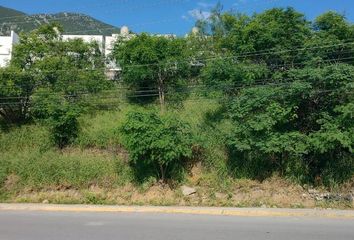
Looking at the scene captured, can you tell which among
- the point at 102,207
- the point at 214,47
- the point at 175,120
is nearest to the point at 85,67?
the point at 214,47

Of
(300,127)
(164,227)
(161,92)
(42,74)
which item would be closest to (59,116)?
(42,74)

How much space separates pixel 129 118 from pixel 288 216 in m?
8.09

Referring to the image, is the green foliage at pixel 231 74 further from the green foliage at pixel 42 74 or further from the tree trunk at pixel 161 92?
the green foliage at pixel 42 74

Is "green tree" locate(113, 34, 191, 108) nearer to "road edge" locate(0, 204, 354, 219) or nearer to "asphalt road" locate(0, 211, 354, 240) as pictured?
"road edge" locate(0, 204, 354, 219)

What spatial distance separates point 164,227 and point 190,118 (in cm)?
1352

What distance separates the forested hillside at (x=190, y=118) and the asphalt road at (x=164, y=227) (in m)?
4.02

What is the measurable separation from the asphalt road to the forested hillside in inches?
158

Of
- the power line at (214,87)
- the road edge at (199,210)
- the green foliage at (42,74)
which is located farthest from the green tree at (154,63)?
the road edge at (199,210)

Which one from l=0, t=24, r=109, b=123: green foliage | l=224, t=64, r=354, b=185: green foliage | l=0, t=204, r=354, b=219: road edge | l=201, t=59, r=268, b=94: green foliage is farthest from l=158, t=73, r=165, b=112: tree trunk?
l=0, t=204, r=354, b=219: road edge

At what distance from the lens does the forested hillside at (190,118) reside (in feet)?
58.7

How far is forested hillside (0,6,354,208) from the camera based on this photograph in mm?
17906

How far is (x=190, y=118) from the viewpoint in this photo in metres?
24.0

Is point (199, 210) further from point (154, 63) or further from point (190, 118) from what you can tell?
point (154, 63)

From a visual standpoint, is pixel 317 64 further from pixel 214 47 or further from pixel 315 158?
pixel 214 47
